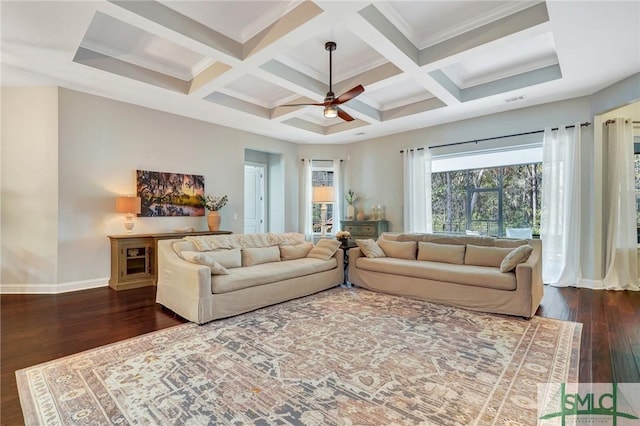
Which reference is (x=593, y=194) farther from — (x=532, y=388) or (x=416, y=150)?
(x=532, y=388)

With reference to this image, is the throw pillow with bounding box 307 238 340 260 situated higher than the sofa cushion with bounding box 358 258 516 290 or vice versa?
the throw pillow with bounding box 307 238 340 260

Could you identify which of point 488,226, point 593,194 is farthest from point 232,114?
point 593,194

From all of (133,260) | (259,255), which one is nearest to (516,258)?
(259,255)

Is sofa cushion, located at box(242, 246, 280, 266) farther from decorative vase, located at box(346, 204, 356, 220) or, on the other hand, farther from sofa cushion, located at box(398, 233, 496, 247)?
decorative vase, located at box(346, 204, 356, 220)

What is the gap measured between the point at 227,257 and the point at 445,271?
2.82m

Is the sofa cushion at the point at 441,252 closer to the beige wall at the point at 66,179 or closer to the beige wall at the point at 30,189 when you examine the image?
the beige wall at the point at 66,179

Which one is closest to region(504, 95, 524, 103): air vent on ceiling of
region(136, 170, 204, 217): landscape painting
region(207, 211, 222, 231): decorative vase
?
region(207, 211, 222, 231): decorative vase

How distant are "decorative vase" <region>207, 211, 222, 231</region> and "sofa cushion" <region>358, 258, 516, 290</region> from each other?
284 centimetres

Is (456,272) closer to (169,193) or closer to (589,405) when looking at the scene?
(589,405)

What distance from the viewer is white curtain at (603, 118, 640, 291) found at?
459cm

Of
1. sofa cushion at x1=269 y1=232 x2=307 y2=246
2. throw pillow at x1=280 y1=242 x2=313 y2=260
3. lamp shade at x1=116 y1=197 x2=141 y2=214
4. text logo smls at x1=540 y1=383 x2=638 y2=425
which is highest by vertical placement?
lamp shade at x1=116 y1=197 x2=141 y2=214

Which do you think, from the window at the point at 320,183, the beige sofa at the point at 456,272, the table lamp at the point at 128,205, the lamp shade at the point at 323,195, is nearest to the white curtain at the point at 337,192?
the window at the point at 320,183

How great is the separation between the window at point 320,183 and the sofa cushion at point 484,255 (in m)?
4.07

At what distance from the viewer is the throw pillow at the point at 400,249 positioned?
479 cm
